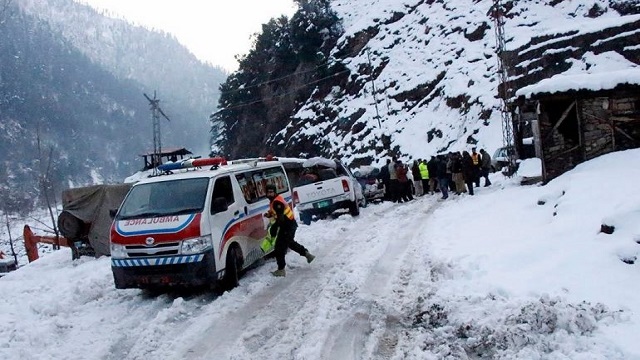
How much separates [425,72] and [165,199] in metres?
36.8

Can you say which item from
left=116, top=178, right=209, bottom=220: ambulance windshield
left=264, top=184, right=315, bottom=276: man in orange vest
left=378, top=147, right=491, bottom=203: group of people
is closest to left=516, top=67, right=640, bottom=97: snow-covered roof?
left=378, top=147, right=491, bottom=203: group of people

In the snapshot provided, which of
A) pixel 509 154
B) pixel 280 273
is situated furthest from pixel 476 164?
pixel 280 273

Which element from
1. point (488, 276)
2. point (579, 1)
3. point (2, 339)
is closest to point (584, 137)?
point (488, 276)

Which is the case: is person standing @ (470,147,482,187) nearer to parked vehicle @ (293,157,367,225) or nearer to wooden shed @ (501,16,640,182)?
wooden shed @ (501,16,640,182)

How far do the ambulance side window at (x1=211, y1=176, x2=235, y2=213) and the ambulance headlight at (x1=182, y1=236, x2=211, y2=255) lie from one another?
0.99 m

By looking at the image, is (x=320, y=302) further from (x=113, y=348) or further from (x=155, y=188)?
(x=155, y=188)

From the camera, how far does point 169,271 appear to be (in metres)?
7.40

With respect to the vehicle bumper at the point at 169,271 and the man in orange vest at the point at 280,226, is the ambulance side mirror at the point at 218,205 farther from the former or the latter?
the man in orange vest at the point at 280,226

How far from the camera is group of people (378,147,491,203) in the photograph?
17.4m

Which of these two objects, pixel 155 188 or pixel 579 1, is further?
pixel 579 1

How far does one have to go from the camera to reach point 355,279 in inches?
311

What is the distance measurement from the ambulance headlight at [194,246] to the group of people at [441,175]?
11.8 m

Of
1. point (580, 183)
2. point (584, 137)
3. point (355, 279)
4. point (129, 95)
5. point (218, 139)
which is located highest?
point (129, 95)

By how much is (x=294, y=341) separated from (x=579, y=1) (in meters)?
37.8
